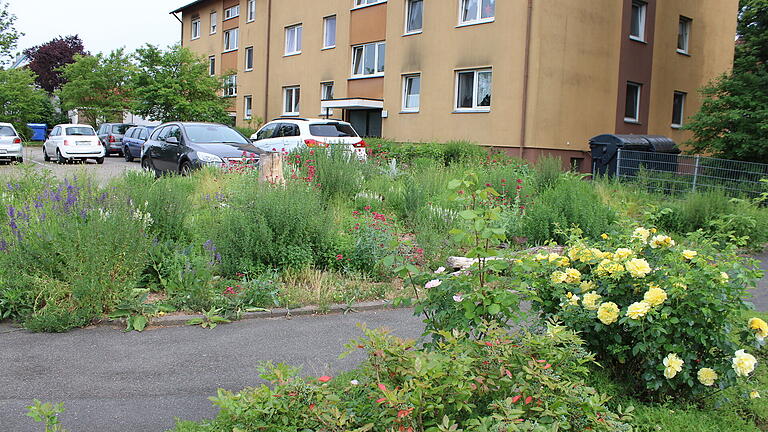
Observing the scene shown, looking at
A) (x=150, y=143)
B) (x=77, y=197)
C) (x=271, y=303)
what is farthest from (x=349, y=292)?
(x=150, y=143)

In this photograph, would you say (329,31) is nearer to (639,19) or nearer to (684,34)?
(639,19)

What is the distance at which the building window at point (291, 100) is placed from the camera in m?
32.0

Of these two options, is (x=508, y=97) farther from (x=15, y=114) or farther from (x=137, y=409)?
(x=15, y=114)

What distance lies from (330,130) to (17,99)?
2820 centimetres

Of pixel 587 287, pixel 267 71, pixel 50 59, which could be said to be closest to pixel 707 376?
pixel 587 287

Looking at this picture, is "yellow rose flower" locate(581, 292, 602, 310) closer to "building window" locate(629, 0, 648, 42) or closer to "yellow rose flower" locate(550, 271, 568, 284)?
"yellow rose flower" locate(550, 271, 568, 284)

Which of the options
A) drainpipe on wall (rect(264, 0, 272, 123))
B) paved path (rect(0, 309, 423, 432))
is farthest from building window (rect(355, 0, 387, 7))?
paved path (rect(0, 309, 423, 432))

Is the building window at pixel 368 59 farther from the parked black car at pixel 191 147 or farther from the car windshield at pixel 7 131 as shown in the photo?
the car windshield at pixel 7 131

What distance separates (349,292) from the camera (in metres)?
6.92

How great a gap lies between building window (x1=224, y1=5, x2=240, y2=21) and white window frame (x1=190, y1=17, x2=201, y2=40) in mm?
4278

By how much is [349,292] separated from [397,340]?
12.2ft

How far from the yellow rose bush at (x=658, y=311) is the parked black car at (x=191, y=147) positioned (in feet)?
34.9

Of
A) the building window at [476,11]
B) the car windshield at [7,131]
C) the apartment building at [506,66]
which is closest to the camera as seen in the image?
the apartment building at [506,66]

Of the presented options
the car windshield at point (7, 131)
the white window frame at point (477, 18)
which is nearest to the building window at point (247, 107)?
A: the car windshield at point (7, 131)
